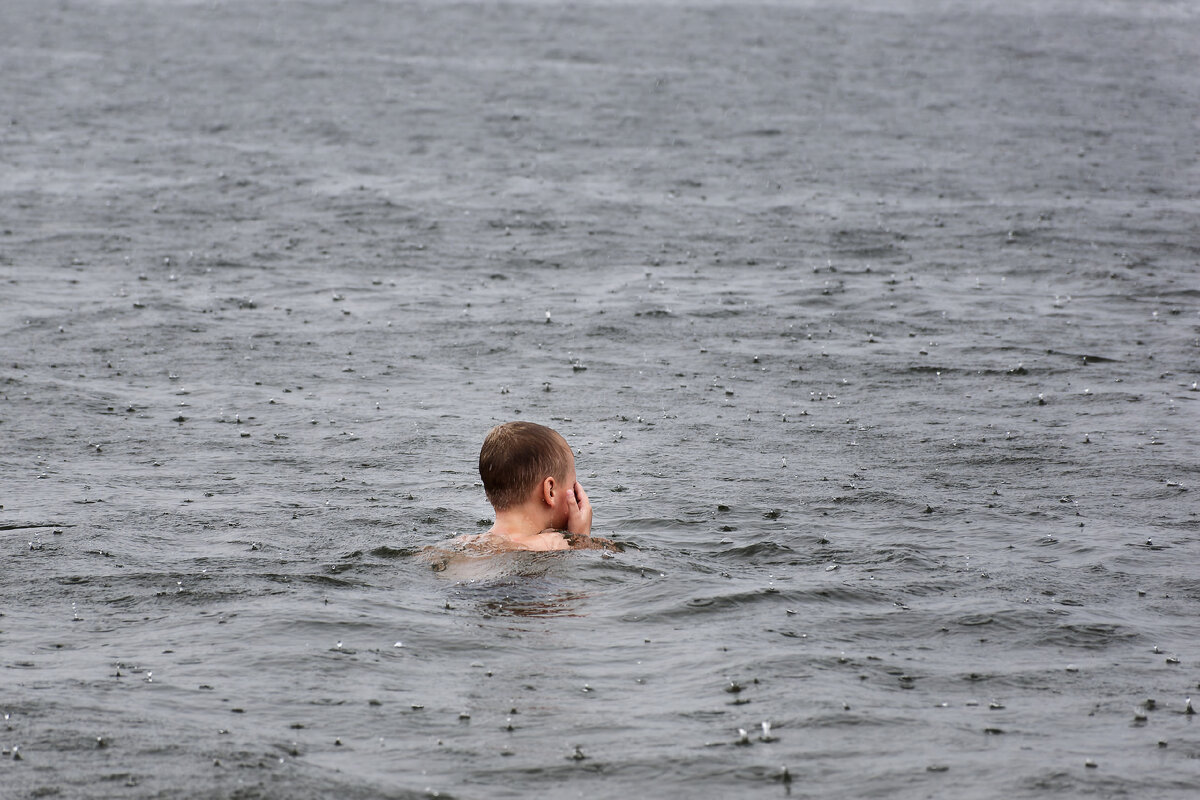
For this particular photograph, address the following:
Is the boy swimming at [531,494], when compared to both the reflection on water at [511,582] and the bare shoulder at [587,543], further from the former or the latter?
the reflection on water at [511,582]

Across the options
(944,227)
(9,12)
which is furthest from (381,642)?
(9,12)

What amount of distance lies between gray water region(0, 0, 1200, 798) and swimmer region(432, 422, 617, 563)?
0.89 feet

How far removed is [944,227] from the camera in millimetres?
18281

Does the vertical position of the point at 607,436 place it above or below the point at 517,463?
below

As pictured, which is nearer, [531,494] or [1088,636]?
[1088,636]

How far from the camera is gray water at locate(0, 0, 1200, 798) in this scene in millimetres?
5527

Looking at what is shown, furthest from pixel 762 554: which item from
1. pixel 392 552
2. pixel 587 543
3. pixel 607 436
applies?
pixel 607 436

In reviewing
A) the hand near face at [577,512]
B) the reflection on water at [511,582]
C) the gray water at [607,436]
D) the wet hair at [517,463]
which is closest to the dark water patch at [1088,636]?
the gray water at [607,436]

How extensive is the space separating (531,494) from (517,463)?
19 centimetres

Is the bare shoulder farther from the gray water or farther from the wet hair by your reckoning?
the wet hair

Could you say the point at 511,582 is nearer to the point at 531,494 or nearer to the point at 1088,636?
the point at 531,494

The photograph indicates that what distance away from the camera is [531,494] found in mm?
7840

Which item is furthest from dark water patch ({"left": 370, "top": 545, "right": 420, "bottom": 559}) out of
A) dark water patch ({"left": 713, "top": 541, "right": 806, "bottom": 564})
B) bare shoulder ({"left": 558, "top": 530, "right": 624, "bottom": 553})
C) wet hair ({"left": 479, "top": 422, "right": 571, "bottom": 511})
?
dark water patch ({"left": 713, "top": 541, "right": 806, "bottom": 564})

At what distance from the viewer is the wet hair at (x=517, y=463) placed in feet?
25.6
